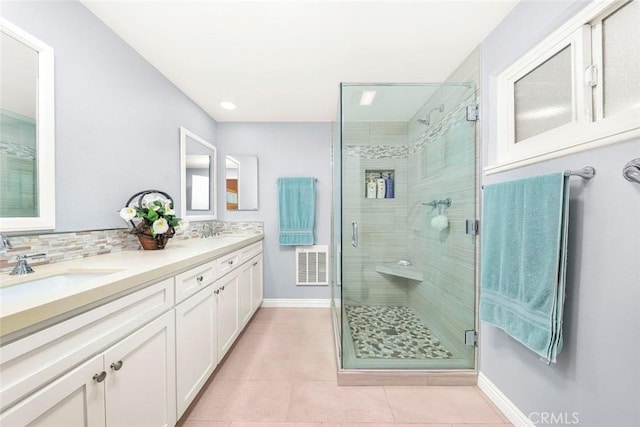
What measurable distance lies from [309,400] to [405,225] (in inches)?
66.4

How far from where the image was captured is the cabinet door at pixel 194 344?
1324mm

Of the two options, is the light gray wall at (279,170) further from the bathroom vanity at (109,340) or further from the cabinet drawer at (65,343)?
the cabinet drawer at (65,343)

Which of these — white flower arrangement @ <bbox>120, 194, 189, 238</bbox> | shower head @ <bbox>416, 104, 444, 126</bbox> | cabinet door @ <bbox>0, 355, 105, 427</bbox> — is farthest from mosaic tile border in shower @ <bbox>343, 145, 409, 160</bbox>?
cabinet door @ <bbox>0, 355, 105, 427</bbox>

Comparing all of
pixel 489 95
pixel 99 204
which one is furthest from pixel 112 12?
pixel 489 95

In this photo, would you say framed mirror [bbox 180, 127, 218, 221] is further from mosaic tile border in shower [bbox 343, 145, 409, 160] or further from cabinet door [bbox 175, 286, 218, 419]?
mosaic tile border in shower [bbox 343, 145, 409, 160]

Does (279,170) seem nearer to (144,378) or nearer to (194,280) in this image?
(194,280)

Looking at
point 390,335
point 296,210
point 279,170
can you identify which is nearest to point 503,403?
point 390,335

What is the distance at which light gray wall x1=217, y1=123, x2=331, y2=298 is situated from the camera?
316cm

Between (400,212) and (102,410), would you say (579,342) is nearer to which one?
(400,212)

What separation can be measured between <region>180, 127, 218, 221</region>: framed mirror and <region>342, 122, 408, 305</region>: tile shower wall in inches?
60.6

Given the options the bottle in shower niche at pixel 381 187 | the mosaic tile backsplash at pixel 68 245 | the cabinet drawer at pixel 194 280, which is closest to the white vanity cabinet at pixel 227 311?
the cabinet drawer at pixel 194 280

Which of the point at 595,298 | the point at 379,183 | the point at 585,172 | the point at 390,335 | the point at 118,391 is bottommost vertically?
the point at 390,335

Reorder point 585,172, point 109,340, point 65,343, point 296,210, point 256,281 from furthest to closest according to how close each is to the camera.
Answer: point 296,210, point 256,281, point 585,172, point 109,340, point 65,343

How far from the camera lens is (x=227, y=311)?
6.39 ft
